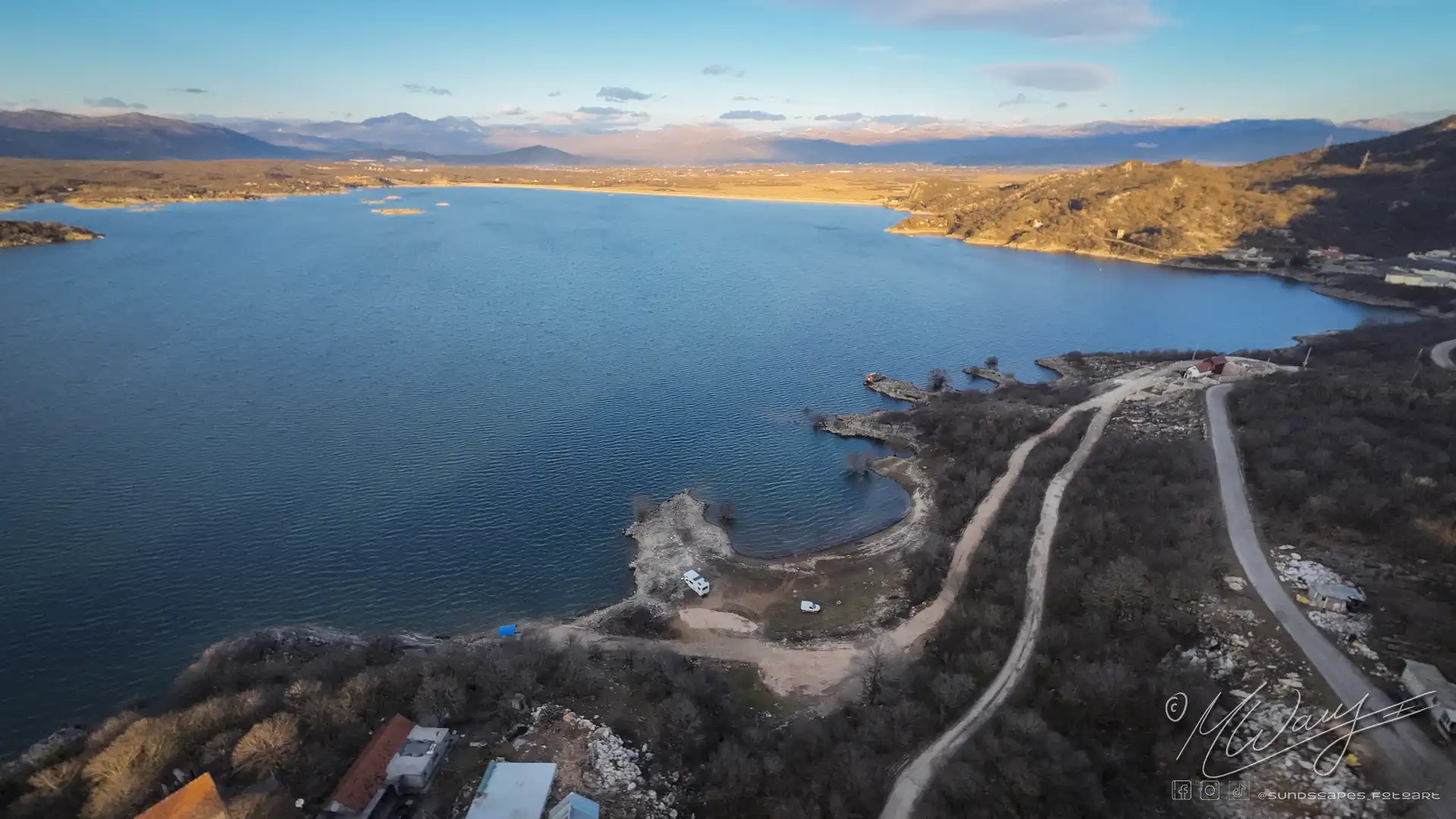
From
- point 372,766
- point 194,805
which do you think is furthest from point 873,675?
point 194,805

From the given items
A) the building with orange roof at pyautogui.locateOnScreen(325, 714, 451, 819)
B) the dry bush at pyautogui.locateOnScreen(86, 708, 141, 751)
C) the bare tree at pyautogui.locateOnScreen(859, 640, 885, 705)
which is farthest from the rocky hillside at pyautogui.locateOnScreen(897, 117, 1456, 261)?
the dry bush at pyautogui.locateOnScreen(86, 708, 141, 751)

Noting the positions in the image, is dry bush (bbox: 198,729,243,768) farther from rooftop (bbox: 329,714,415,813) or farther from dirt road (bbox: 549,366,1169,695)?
dirt road (bbox: 549,366,1169,695)

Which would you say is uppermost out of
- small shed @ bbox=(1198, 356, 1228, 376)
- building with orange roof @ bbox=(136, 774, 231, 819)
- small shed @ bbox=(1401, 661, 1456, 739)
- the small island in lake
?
the small island in lake

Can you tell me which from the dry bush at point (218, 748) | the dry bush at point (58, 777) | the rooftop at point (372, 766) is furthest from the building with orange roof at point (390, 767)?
the dry bush at point (58, 777)

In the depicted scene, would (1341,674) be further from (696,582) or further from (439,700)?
(439,700)

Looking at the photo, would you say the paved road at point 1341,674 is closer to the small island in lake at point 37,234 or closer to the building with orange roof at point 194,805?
the building with orange roof at point 194,805

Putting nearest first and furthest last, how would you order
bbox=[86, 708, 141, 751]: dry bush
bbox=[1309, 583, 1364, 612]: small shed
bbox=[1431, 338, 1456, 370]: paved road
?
bbox=[86, 708, 141, 751]: dry bush → bbox=[1309, 583, 1364, 612]: small shed → bbox=[1431, 338, 1456, 370]: paved road
